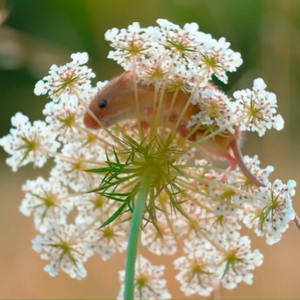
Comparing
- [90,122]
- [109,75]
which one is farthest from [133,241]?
[109,75]

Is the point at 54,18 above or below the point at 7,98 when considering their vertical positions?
above

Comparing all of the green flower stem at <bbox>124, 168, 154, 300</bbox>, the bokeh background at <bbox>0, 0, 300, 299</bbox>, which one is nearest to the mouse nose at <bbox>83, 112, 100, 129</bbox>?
the green flower stem at <bbox>124, 168, 154, 300</bbox>

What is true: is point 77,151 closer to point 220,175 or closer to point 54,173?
point 54,173

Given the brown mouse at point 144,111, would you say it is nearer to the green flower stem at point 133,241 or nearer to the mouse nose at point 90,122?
the mouse nose at point 90,122

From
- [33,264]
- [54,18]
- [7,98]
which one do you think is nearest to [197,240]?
[33,264]

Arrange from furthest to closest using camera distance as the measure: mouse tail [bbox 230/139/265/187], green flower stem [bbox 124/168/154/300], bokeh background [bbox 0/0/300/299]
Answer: bokeh background [bbox 0/0/300/299], mouse tail [bbox 230/139/265/187], green flower stem [bbox 124/168/154/300]

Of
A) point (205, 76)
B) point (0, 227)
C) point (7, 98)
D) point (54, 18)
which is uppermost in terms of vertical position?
point (54, 18)

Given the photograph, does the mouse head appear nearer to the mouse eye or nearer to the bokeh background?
the mouse eye
